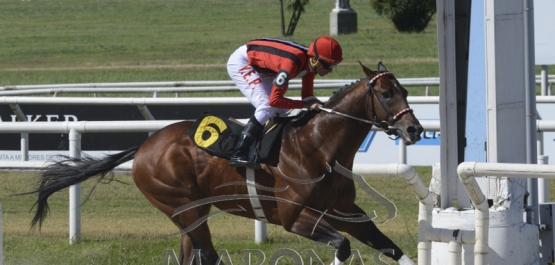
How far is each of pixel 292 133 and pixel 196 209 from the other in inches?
27.5

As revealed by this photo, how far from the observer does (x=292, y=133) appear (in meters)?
4.91

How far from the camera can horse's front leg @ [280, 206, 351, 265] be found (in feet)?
14.8

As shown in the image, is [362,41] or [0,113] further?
[362,41]

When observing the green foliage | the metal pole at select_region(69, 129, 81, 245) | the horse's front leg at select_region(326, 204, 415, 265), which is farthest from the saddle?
the green foliage

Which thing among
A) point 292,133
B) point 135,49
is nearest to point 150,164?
point 292,133

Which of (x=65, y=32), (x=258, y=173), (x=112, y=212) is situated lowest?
(x=112, y=212)

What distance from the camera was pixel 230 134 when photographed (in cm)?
503

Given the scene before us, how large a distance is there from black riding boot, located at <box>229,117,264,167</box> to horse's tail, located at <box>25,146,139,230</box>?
2.61 ft

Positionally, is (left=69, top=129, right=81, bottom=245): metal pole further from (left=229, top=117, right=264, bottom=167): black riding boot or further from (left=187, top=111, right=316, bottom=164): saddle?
(left=229, top=117, right=264, bottom=167): black riding boot

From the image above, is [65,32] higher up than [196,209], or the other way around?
[65,32]

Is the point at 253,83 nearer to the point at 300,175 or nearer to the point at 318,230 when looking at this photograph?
the point at 300,175

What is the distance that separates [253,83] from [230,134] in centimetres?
33

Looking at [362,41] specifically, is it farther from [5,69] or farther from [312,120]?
[312,120]

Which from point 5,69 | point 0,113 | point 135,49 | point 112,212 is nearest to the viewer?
point 112,212
